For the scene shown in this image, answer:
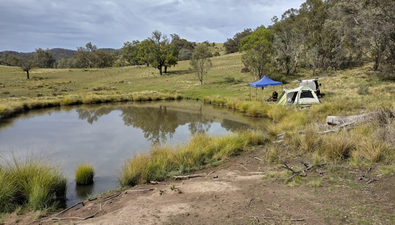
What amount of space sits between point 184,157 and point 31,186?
392 centimetres

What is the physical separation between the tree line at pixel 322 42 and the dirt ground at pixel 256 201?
70.6 ft

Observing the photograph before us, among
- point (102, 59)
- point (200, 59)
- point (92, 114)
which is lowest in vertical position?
point (92, 114)

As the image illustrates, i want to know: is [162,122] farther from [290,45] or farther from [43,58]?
[43,58]

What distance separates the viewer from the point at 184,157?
811cm

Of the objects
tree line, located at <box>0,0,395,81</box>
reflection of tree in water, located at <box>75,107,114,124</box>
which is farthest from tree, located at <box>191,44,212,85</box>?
reflection of tree in water, located at <box>75,107,114,124</box>

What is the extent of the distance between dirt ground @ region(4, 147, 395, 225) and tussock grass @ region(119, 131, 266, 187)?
584 millimetres

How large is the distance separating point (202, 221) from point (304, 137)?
5169 millimetres

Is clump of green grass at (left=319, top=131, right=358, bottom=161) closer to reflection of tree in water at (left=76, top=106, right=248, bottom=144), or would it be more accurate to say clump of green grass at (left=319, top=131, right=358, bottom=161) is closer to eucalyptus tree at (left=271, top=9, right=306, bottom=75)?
reflection of tree in water at (left=76, top=106, right=248, bottom=144)

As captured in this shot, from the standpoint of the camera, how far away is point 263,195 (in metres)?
5.23

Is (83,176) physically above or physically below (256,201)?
below

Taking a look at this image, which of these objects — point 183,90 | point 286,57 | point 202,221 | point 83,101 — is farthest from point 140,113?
point 286,57

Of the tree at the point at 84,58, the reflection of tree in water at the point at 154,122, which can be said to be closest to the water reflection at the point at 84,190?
the reflection of tree in water at the point at 154,122

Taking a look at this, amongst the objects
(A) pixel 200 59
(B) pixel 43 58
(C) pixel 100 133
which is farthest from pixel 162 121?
(B) pixel 43 58

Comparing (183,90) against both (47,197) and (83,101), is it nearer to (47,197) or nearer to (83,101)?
(83,101)
